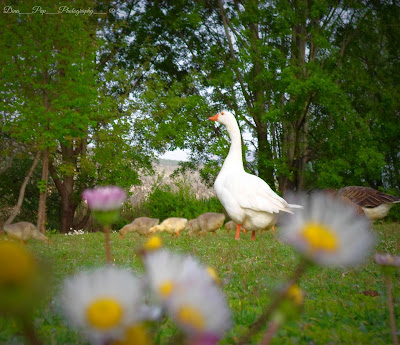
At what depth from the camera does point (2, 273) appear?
0.54 meters

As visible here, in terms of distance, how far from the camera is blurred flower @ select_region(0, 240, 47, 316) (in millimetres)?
537

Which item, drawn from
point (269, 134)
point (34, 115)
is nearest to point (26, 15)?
point (34, 115)

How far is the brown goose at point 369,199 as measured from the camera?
908cm

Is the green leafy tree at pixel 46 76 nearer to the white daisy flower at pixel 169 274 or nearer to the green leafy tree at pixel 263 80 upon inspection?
the green leafy tree at pixel 263 80

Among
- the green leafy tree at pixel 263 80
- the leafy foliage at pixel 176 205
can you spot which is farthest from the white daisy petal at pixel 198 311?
the leafy foliage at pixel 176 205

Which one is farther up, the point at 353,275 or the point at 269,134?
the point at 269,134

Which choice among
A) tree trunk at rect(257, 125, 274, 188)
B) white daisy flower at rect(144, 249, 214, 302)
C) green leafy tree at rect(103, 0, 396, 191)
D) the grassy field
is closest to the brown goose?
the grassy field

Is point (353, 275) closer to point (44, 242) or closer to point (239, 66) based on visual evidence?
point (44, 242)

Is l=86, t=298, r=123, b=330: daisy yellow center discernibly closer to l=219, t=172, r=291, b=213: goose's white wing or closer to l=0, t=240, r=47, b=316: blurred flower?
l=0, t=240, r=47, b=316: blurred flower

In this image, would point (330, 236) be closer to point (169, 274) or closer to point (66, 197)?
point (169, 274)

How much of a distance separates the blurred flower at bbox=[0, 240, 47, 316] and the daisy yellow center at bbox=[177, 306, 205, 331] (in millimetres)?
223

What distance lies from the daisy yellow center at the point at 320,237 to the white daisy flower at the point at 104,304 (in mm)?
322

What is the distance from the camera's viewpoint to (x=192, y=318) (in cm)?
69

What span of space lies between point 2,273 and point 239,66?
17.7 metres
